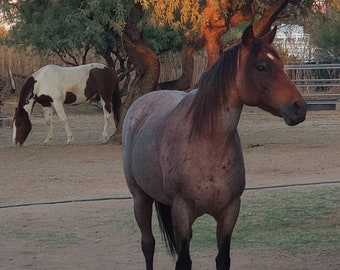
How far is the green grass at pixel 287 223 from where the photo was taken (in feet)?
26.0

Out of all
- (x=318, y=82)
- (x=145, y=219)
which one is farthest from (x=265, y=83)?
(x=318, y=82)

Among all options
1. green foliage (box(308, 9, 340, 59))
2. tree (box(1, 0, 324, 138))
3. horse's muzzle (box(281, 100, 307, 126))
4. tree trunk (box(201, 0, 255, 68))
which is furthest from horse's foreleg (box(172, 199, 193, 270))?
green foliage (box(308, 9, 340, 59))

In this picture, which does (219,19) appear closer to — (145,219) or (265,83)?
(145,219)

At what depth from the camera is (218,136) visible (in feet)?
18.6

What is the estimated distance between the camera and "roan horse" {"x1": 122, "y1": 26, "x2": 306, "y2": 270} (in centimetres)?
543

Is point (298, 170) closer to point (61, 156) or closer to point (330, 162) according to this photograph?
point (330, 162)

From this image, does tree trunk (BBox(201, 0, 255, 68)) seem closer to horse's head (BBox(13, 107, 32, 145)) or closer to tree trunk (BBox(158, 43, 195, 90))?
tree trunk (BBox(158, 43, 195, 90))

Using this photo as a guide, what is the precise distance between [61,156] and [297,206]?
805 centimetres

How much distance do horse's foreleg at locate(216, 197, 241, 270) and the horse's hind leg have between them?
1.08 metres

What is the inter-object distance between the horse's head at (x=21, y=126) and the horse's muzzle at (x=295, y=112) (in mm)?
14194

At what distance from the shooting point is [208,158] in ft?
18.5

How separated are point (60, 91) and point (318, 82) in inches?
644

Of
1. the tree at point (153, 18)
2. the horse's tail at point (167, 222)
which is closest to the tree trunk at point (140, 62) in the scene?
the tree at point (153, 18)

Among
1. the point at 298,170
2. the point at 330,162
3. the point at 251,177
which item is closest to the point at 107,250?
the point at 251,177
